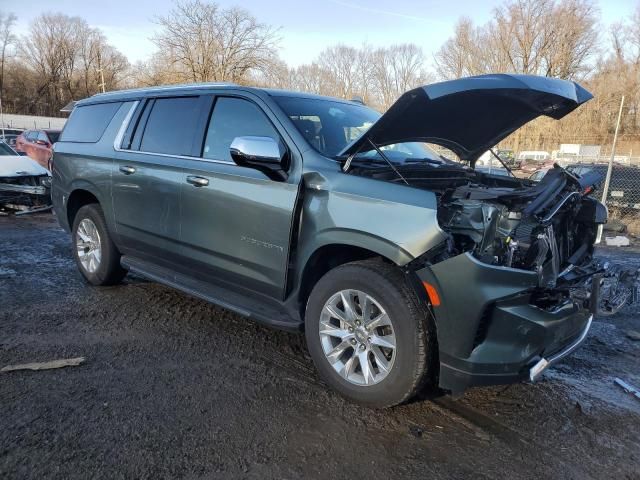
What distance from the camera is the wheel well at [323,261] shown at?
10.6ft

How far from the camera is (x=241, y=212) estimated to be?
11.8ft

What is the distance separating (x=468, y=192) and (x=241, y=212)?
5.20ft

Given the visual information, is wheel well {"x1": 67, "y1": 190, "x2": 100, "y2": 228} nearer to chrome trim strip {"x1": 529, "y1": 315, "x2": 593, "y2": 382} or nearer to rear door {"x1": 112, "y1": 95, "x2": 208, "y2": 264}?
rear door {"x1": 112, "y1": 95, "x2": 208, "y2": 264}

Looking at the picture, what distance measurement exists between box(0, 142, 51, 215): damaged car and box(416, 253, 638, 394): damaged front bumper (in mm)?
9507

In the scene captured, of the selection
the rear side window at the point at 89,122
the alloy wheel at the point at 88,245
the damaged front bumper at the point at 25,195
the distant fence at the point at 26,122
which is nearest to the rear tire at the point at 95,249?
the alloy wheel at the point at 88,245

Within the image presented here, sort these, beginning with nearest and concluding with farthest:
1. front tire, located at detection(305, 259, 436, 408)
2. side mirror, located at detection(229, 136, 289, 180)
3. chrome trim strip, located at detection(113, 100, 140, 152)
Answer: front tire, located at detection(305, 259, 436, 408)
side mirror, located at detection(229, 136, 289, 180)
chrome trim strip, located at detection(113, 100, 140, 152)

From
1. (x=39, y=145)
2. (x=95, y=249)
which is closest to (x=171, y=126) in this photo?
(x=95, y=249)

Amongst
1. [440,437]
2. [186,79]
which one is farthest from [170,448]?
[186,79]

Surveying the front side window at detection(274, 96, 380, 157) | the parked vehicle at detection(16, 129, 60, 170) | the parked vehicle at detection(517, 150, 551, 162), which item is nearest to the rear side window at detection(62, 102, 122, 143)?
the front side window at detection(274, 96, 380, 157)

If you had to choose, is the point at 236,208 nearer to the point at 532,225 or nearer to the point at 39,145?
the point at 532,225

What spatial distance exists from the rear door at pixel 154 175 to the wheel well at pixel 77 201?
79cm

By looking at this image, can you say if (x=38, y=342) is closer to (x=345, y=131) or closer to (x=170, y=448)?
(x=170, y=448)

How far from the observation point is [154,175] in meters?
4.28

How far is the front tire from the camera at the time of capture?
282cm
